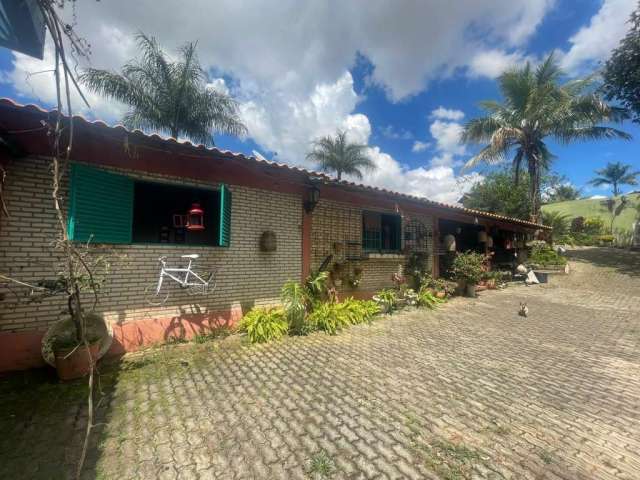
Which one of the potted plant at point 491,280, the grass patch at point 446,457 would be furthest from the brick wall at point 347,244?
the potted plant at point 491,280

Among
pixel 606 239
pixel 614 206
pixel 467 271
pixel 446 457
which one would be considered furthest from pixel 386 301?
pixel 614 206

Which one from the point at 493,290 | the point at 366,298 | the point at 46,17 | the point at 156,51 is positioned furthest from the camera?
the point at 156,51

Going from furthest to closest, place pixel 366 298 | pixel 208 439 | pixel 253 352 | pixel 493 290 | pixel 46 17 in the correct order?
1. pixel 493 290
2. pixel 366 298
3. pixel 253 352
4. pixel 208 439
5. pixel 46 17

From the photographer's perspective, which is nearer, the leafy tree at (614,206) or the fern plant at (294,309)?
the fern plant at (294,309)

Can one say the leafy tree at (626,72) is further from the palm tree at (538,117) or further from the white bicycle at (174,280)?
the white bicycle at (174,280)

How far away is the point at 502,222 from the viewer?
12.5 meters

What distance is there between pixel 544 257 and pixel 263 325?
1610 cm

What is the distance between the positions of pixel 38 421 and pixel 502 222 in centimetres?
1470

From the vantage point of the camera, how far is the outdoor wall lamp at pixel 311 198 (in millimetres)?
6527

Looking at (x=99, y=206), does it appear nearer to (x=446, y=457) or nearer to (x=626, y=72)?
(x=446, y=457)

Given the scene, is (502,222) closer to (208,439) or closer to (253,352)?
(253,352)

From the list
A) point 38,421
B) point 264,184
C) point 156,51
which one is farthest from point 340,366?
point 156,51

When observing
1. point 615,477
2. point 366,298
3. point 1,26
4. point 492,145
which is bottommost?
point 615,477

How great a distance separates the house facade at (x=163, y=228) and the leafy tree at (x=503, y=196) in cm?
1273
